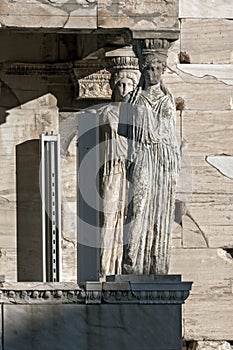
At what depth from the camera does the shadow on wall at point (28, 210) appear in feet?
77.9

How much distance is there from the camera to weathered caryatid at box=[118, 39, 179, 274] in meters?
21.1

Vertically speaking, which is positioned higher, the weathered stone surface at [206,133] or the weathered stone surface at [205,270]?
the weathered stone surface at [206,133]


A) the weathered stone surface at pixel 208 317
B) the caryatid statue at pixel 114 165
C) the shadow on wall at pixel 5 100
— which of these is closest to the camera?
the caryatid statue at pixel 114 165

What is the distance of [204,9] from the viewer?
23.8 metres

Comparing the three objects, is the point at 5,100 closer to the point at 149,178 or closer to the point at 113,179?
the point at 113,179

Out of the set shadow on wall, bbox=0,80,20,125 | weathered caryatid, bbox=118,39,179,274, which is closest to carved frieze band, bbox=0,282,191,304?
weathered caryatid, bbox=118,39,179,274

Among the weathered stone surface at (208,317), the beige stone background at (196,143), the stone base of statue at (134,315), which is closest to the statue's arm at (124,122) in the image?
the stone base of statue at (134,315)

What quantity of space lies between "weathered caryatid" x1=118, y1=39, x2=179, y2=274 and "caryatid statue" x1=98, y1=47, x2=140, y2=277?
1.52 metres

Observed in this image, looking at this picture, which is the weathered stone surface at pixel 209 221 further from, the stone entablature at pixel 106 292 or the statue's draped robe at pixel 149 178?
the stone entablature at pixel 106 292

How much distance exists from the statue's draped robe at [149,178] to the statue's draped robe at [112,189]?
174cm

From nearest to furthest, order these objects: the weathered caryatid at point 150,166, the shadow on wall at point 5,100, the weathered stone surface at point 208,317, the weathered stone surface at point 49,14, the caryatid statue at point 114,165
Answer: the weathered caryatid at point 150,166
the weathered stone surface at point 49,14
the caryatid statue at point 114,165
the weathered stone surface at point 208,317
the shadow on wall at point 5,100

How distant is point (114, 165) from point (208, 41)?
1.62m

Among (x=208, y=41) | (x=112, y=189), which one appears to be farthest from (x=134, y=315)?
(x=208, y=41)

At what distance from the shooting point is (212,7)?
23.8 meters
